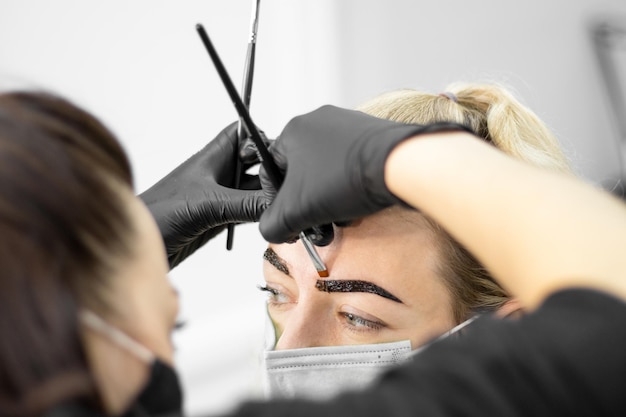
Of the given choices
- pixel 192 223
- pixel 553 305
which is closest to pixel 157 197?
pixel 192 223

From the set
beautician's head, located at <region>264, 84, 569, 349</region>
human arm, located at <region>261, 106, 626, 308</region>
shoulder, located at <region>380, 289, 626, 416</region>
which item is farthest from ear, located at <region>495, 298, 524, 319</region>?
shoulder, located at <region>380, 289, 626, 416</region>

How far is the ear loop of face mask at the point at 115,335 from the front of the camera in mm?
569

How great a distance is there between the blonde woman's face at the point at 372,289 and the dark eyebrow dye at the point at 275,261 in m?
0.01

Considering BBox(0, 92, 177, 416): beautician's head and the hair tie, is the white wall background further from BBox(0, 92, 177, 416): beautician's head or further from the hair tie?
BBox(0, 92, 177, 416): beautician's head

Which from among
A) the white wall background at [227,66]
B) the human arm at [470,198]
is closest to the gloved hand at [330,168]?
the human arm at [470,198]

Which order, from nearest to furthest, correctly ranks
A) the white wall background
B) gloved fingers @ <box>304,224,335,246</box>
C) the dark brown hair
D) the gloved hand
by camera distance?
the dark brown hair
the gloved hand
gloved fingers @ <box>304,224,335,246</box>
the white wall background

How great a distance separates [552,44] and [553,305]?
8.77 feet

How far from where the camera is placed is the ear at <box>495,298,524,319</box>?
1.13 meters

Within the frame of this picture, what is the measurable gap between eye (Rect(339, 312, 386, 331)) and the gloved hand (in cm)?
18

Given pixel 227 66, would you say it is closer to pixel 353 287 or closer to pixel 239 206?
pixel 239 206

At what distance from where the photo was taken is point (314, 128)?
970 millimetres

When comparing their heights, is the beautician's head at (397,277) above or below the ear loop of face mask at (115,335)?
below

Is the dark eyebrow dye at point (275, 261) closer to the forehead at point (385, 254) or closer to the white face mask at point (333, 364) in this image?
the forehead at point (385, 254)

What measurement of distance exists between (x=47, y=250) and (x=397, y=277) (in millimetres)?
633
